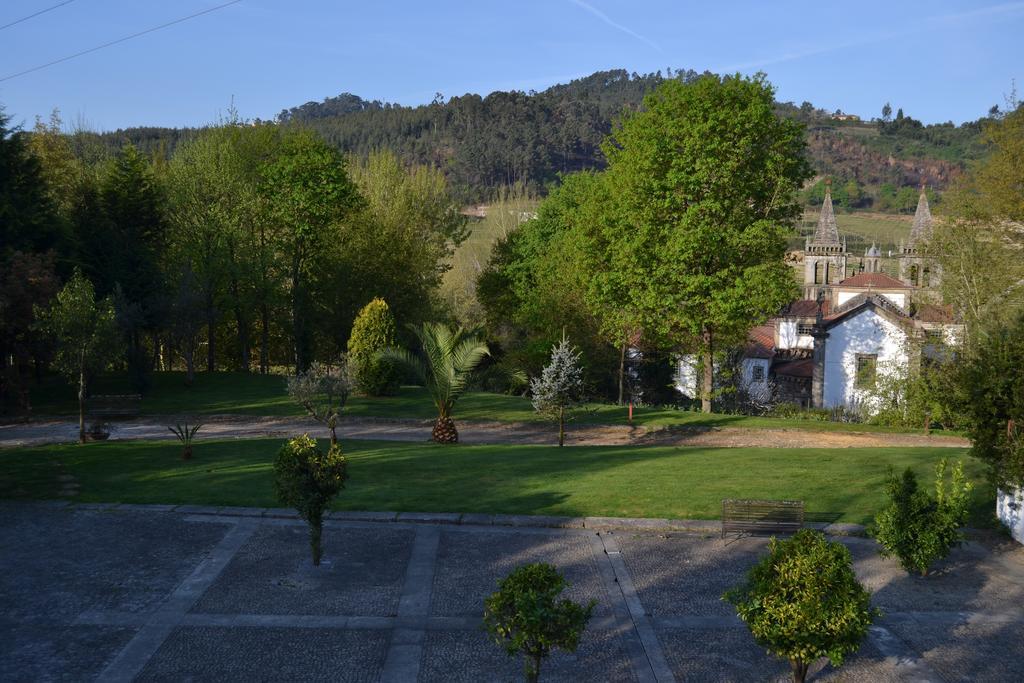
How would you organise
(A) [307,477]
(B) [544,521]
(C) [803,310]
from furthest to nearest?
(C) [803,310]
(B) [544,521]
(A) [307,477]

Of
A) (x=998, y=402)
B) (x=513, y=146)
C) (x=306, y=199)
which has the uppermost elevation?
(x=513, y=146)

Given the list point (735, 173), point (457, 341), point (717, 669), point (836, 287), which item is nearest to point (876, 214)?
point (836, 287)

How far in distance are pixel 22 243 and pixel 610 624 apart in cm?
2686

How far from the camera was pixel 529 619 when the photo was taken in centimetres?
773

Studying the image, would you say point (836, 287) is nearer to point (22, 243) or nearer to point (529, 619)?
point (22, 243)

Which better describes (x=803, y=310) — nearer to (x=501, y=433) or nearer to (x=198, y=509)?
(x=501, y=433)

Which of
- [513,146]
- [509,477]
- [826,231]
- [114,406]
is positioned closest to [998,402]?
[509,477]

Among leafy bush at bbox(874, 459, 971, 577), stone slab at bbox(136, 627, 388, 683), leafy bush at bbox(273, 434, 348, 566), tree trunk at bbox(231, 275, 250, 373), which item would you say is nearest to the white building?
leafy bush at bbox(874, 459, 971, 577)

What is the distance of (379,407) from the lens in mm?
28375

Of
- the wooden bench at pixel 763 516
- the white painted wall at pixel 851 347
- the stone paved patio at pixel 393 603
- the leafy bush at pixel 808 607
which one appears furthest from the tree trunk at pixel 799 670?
the white painted wall at pixel 851 347

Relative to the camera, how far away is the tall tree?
41469 mm

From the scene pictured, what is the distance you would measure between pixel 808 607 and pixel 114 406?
25.3 metres

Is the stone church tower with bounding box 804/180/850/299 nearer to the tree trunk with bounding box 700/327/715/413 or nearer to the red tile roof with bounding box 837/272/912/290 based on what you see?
the red tile roof with bounding box 837/272/912/290

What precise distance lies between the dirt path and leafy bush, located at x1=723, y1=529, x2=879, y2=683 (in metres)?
15.1
